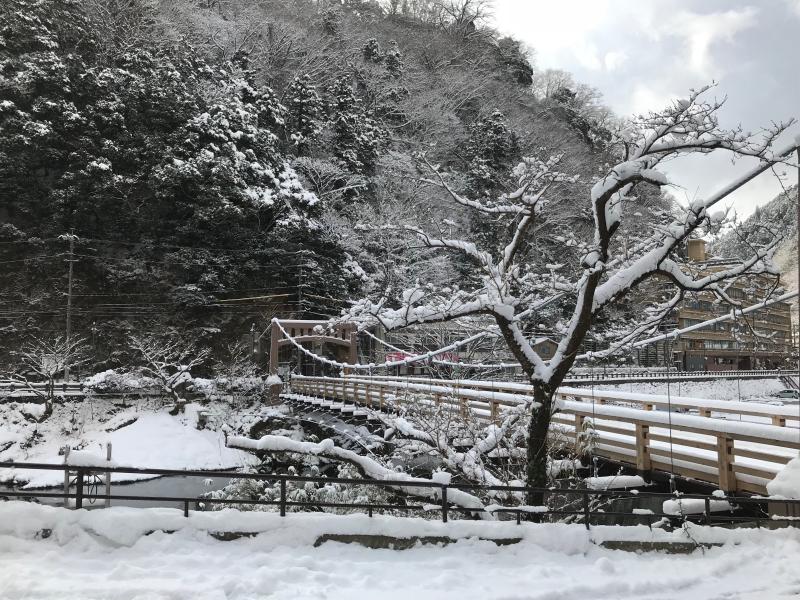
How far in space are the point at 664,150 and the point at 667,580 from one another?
4.86 m

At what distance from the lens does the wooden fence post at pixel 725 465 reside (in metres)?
7.07

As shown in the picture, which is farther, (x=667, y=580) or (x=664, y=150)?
(x=664, y=150)

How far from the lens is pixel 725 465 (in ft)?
23.2

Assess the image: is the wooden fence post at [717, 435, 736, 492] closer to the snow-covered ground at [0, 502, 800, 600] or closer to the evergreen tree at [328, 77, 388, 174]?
the snow-covered ground at [0, 502, 800, 600]

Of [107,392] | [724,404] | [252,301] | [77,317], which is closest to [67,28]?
[77,317]

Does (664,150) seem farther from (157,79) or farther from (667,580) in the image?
(157,79)

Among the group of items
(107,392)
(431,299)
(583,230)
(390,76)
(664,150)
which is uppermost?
(390,76)

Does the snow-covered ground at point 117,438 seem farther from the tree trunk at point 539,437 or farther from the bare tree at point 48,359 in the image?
the tree trunk at point 539,437

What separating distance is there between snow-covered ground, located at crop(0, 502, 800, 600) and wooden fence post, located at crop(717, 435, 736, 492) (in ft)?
5.74

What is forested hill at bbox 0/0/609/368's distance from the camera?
26.1 m

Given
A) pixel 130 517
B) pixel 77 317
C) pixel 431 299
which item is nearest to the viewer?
pixel 130 517

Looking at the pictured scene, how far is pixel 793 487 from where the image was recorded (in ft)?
18.5

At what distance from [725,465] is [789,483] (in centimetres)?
142

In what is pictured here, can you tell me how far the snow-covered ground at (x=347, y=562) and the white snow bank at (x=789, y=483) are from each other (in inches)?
18.4
